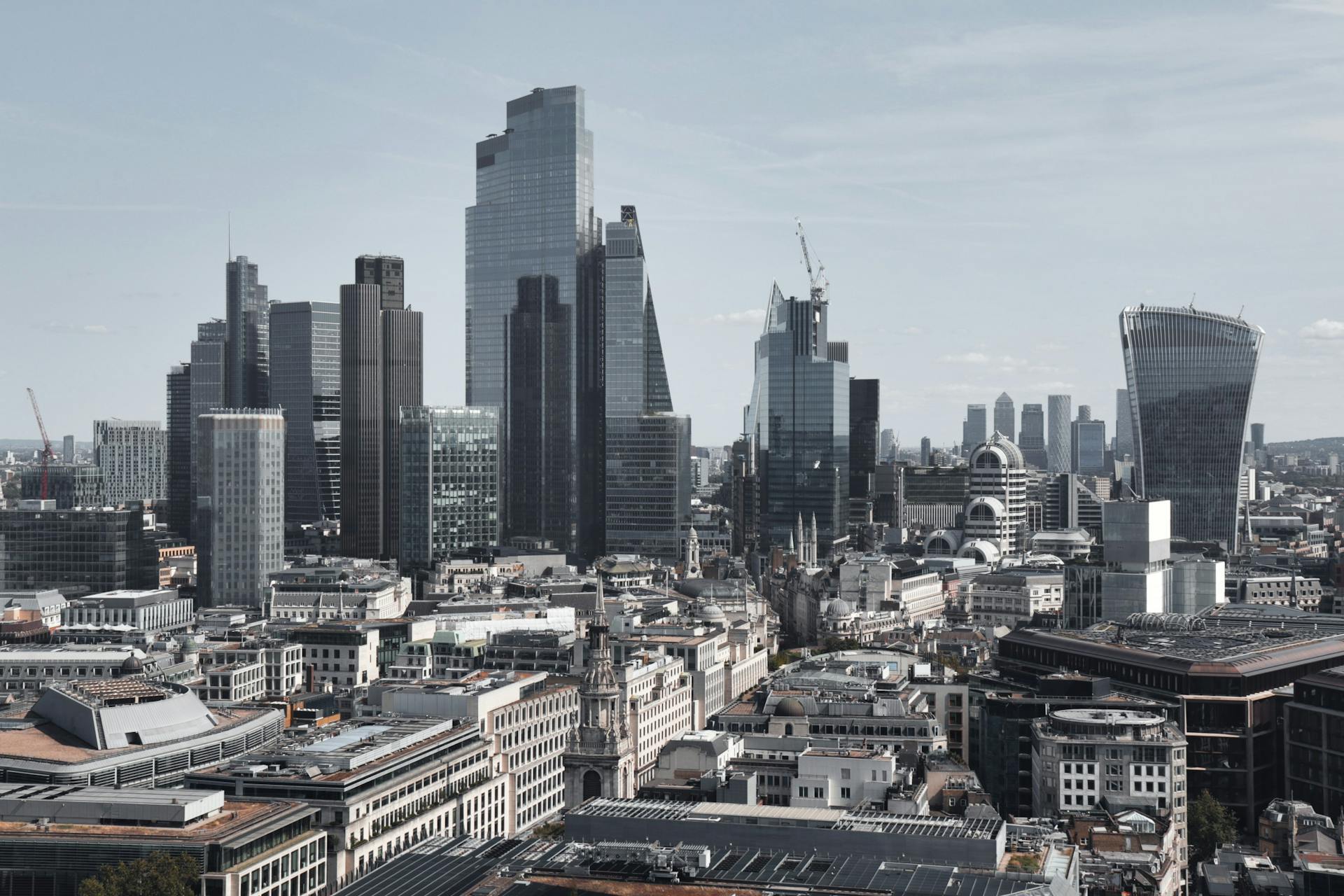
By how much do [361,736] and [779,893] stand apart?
46033 mm

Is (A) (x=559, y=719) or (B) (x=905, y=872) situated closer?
(B) (x=905, y=872)

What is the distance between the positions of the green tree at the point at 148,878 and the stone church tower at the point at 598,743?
42.5 meters

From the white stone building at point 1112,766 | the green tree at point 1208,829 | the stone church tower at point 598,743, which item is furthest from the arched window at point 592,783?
the green tree at point 1208,829

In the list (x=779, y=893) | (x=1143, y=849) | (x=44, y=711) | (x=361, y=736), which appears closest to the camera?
(x=779, y=893)

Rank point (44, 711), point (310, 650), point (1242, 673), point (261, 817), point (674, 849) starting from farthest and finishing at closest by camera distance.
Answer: point (310, 650) → point (1242, 673) → point (44, 711) → point (261, 817) → point (674, 849)

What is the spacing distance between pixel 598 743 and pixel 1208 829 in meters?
43.9

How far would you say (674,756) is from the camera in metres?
130

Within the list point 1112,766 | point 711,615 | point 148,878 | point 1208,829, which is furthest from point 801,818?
point 711,615

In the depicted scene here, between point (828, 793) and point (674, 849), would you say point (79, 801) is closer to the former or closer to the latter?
point (674, 849)

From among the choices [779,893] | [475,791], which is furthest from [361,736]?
[779,893]

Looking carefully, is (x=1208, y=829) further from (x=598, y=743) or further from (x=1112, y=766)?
(x=598, y=743)

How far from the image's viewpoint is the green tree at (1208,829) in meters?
119

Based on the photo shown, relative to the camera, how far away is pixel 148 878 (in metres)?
85.2

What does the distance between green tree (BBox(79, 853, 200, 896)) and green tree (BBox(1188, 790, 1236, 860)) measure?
6944 centimetres
